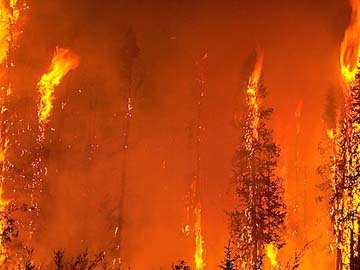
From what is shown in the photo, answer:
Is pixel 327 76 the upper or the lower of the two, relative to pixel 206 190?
upper

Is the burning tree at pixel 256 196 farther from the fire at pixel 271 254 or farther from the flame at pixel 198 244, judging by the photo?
the flame at pixel 198 244

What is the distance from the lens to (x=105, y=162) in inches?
1981

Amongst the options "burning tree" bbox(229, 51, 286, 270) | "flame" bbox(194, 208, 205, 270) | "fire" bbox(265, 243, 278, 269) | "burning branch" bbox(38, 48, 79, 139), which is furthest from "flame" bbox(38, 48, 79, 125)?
"fire" bbox(265, 243, 278, 269)

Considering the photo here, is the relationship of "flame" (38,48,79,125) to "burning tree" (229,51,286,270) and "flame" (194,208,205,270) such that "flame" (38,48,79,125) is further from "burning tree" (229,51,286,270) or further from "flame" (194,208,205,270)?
"burning tree" (229,51,286,270)

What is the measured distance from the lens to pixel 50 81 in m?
44.7

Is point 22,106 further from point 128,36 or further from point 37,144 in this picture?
point 128,36

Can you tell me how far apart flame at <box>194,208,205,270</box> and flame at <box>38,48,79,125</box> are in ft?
57.5

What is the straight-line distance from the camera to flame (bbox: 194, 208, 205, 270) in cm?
4944

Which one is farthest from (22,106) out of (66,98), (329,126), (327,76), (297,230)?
(327,76)

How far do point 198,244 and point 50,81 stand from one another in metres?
20.0

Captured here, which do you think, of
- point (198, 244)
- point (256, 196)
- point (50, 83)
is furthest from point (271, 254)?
point (50, 83)

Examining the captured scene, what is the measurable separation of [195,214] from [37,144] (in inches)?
768

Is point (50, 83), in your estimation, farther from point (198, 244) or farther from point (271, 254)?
point (271, 254)

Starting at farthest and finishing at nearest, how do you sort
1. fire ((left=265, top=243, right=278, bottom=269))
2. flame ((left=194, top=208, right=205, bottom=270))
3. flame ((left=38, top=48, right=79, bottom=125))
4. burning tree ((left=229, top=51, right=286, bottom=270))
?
1. flame ((left=194, top=208, right=205, bottom=270))
2. fire ((left=265, top=243, right=278, bottom=269))
3. flame ((left=38, top=48, right=79, bottom=125))
4. burning tree ((left=229, top=51, right=286, bottom=270))
